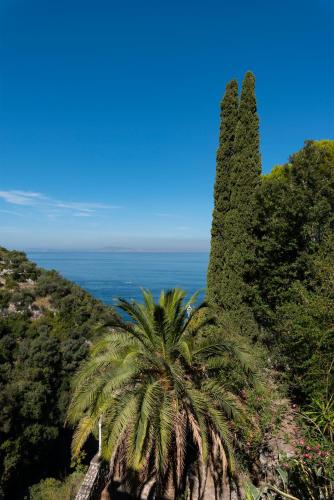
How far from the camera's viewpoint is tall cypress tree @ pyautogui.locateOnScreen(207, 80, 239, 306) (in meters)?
12.5

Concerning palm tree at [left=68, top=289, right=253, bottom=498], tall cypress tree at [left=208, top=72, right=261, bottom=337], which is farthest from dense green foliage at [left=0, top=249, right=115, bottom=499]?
tall cypress tree at [left=208, top=72, right=261, bottom=337]

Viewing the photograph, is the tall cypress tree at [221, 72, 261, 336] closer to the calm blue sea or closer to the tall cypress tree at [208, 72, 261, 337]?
the tall cypress tree at [208, 72, 261, 337]

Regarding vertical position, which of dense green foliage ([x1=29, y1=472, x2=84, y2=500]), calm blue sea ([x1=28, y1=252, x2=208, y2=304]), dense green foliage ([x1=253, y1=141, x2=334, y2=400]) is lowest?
dense green foliage ([x1=29, y1=472, x2=84, y2=500])

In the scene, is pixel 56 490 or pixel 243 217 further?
pixel 243 217

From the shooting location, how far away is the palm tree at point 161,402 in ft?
15.4

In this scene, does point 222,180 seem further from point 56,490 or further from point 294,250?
point 56,490

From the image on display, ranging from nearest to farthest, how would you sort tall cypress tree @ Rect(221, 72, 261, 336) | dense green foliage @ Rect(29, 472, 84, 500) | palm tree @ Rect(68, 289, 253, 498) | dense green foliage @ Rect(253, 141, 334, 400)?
palm tree @ Rect(68, 289, 253, 498) → dense green foliage @ Rect(253, 141, 334, 400) → dense green foliage @ Rect(29, 472, 84, 500) → tall cypress tree @ Rect(221, 72, 261, 336)

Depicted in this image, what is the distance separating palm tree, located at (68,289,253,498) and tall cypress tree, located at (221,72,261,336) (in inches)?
181

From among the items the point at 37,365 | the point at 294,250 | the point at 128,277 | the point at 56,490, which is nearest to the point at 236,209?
the point at 294,250

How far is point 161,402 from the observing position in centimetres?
490

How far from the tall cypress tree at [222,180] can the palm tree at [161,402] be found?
6.25 meters

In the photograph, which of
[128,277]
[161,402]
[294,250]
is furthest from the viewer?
[128,277]

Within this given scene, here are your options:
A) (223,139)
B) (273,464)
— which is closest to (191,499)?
(273,464)

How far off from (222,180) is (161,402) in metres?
10.2
